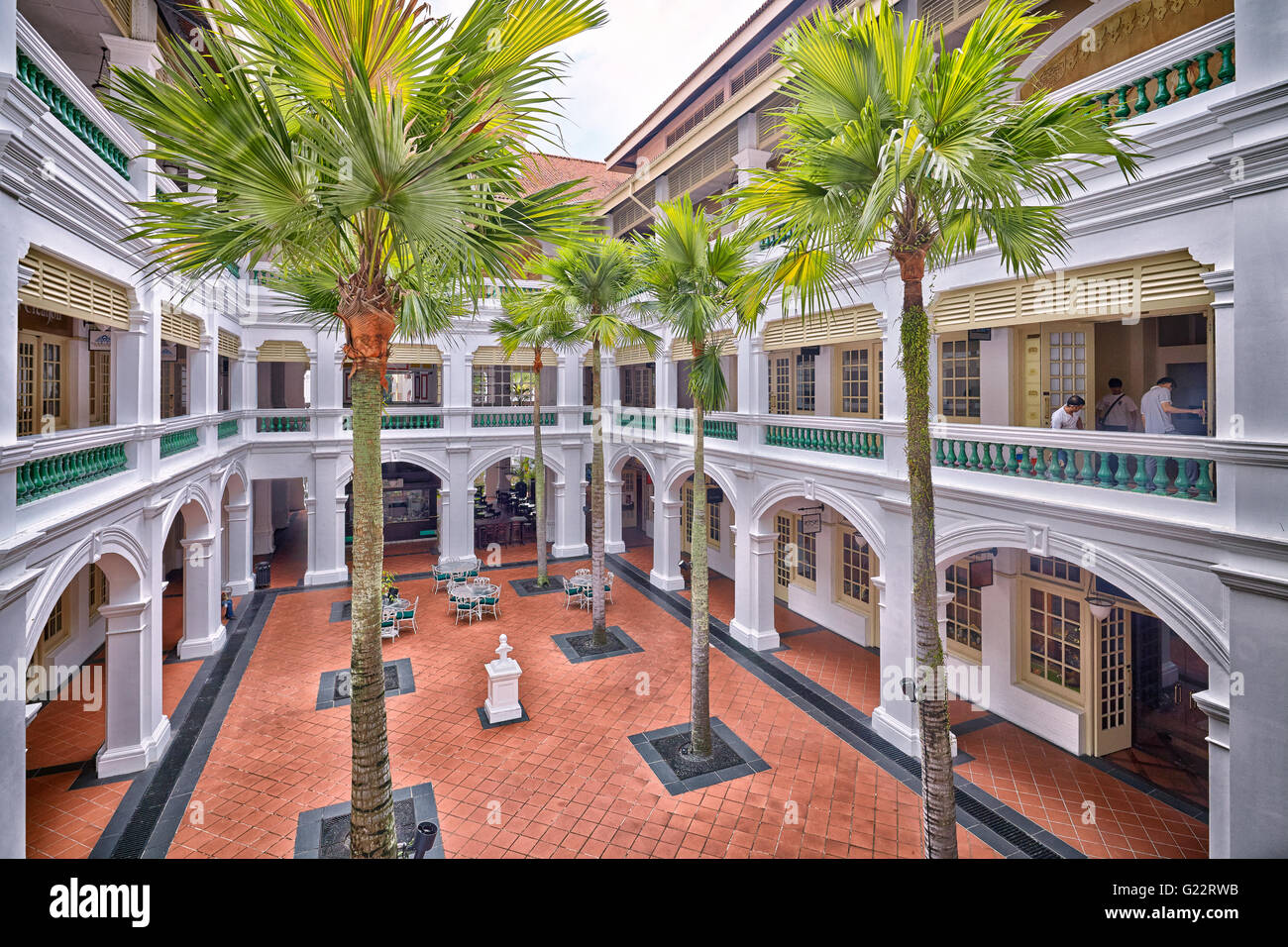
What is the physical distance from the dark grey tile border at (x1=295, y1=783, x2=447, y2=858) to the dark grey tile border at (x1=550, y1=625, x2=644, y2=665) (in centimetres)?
494

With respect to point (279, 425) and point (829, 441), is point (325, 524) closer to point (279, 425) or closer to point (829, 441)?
point (279, 425)

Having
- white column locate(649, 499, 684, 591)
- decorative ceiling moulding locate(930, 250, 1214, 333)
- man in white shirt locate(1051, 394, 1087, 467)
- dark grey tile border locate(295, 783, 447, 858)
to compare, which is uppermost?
decorative ceiling moulding locate(930, 250, 1214, 333)

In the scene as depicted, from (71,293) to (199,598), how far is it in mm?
8049

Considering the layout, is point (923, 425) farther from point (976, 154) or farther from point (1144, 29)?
point (1144, 29)

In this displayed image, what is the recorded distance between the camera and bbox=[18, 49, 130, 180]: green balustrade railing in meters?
6.13

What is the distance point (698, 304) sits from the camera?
962 cm

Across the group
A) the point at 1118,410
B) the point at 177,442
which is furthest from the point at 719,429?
the point at 177,442

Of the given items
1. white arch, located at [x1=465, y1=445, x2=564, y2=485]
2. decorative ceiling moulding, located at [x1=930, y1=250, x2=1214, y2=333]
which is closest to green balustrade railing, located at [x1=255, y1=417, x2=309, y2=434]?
white arch, located at [x1=465, y1=445, x2=564, y2=485]

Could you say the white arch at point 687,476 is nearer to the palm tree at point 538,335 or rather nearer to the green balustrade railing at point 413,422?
the palm tree at point 538,335

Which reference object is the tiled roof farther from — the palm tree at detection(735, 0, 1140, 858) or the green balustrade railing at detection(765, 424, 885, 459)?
the palm tree at detection(735, 0, 1140, 858)

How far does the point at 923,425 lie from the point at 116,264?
33.7 feet

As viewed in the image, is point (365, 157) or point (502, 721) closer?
point (365, 157)

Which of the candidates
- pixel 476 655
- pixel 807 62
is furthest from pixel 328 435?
pixel 807 62

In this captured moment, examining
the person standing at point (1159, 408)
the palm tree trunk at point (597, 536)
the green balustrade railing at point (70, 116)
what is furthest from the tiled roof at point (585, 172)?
the person standing at point (1159, 408)
